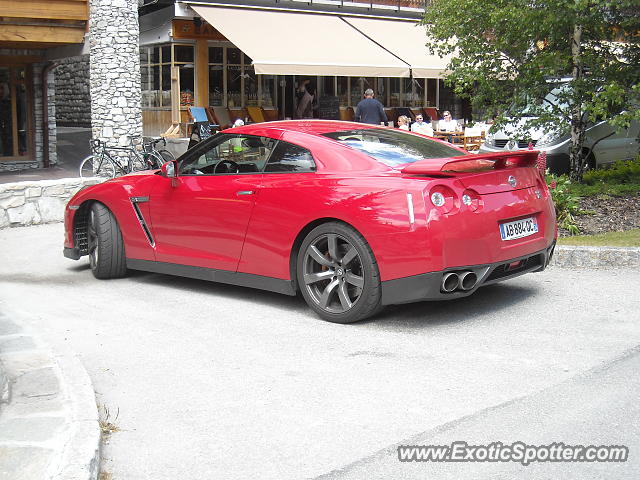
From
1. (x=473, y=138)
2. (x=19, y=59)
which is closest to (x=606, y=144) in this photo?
(x=473, y=138)

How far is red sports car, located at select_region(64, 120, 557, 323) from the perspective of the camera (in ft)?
20.6

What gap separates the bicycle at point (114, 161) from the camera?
19.0 metres

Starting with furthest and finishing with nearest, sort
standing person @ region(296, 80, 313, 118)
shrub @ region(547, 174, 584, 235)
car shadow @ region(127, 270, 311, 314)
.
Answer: standing person @ region(296, 80, 313, 118)
shrub @ region(547, 174, 584, 235)
car shadow @ region(127, 270, 311, 314)

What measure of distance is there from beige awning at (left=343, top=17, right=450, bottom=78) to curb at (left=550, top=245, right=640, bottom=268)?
623 inches

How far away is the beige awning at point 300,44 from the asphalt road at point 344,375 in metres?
14.6

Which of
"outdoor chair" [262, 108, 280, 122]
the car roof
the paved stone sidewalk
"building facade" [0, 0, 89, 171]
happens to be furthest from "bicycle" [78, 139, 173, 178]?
the paved stone sidewalk

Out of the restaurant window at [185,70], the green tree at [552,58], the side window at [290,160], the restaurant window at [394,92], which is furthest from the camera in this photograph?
the restaurant window at [394,92]

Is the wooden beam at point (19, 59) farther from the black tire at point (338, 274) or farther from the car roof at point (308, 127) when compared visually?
the black tire at point (338, 274)

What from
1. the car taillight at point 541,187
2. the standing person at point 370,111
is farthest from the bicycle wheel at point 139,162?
the car taillight at point 541,187

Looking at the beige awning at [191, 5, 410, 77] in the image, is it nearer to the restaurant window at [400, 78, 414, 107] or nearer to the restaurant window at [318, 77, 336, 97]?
the restaurant window at [318, 77, 336, 97]

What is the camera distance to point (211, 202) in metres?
7.56

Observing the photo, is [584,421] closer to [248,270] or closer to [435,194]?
[435,194]

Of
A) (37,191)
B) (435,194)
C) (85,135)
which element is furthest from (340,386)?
(85,135)

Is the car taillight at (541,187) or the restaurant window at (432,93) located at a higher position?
the restaurant window at (432,93)
